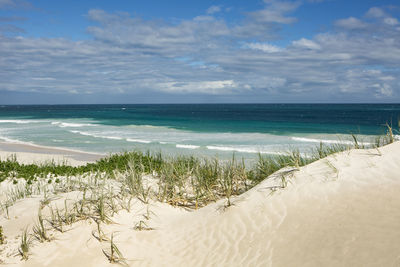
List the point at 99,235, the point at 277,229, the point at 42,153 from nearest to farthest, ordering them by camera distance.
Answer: the point at 277,229 < the point at 99,235 < the point at 42,153

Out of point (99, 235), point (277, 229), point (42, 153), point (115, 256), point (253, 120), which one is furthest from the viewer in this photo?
point (253, 120)

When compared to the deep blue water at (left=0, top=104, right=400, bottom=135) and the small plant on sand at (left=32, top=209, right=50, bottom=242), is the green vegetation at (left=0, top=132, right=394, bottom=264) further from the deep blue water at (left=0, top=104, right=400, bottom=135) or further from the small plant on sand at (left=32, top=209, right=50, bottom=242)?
the deep blue water at (left=0, top=104, right=400, bottom=135)

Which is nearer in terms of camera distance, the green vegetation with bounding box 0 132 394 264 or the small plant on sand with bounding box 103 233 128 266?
the small plant on sand with bounding box 103 233 128 266

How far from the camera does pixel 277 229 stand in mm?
5441

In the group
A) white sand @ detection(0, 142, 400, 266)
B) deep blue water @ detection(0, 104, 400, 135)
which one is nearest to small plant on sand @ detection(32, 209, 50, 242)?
white sand @ detection(0, 142, 400, 266)

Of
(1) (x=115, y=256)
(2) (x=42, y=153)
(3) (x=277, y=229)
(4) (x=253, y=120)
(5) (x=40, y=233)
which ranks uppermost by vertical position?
(4) (x=253, y=120)

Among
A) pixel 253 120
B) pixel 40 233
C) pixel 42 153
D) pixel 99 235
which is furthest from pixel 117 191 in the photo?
pixel 253 120

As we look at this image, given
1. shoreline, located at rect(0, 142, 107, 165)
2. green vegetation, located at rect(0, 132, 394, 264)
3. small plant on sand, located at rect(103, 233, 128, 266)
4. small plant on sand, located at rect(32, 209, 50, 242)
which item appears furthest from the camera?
shoreline, located at rect(0, 142, 107, 165)

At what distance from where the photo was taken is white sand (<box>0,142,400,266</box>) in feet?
15.3

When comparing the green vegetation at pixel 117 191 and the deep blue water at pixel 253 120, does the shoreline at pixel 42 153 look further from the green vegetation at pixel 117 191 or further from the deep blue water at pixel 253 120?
the deep blue water at pixel 253 120

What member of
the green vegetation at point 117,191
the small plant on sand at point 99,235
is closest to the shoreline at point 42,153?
the green vegetation at point 117,191

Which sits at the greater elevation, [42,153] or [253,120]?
[253,120]

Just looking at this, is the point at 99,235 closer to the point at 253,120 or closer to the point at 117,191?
the point at 117,191

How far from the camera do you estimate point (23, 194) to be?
8.66 metres
